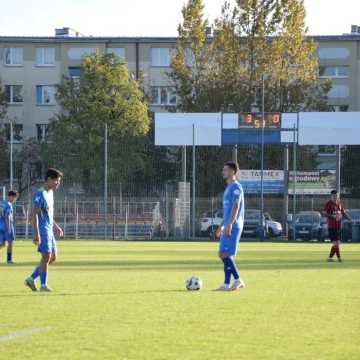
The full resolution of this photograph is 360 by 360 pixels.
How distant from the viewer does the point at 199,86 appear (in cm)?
6475

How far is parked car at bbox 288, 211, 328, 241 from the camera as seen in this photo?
46.2 meters

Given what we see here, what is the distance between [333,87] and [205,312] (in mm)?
66005

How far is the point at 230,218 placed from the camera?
14141 millimetres

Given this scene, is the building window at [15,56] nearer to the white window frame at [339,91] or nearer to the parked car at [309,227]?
the white window frame at [339,91]

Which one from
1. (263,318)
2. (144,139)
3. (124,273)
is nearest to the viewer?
(263,318)

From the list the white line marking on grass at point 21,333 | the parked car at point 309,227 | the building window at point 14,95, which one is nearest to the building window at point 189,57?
the building window at point 14,95

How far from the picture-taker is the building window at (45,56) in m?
75.6

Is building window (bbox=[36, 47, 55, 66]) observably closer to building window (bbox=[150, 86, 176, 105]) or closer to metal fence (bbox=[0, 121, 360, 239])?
building window (bbox=[150, 86, 176, 105])

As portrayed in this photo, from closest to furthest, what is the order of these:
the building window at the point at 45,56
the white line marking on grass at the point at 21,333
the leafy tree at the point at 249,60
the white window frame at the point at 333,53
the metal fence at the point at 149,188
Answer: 1. the white line marking on grass at the point at 21,333
2. the metal fence at the point at 149,188
3. the leafy tree at the point at 249,60
4. the white window frame at the point at 333,53
5. the building window at the point at 45,56

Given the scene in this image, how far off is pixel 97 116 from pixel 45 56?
780 inches

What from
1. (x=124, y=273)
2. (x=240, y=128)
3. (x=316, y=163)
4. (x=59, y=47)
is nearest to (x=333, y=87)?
(x=316, y=163)

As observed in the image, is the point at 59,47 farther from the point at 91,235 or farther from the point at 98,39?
the point at 91,235

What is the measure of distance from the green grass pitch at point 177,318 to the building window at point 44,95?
2311 inches

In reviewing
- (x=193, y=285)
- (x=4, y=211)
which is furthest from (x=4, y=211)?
(x=193, y=285)
